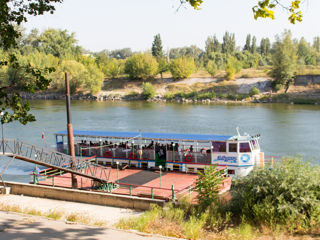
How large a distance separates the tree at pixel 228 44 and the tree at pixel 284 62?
49.0 metres

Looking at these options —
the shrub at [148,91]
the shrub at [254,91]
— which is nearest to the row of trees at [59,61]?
the shrub at [148,91]

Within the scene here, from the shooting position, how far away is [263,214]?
12.8m

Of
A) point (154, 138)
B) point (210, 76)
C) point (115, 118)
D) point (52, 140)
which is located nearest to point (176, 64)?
point (210, 76)

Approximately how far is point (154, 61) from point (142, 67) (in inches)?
167

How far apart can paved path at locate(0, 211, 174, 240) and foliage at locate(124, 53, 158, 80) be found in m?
89.3

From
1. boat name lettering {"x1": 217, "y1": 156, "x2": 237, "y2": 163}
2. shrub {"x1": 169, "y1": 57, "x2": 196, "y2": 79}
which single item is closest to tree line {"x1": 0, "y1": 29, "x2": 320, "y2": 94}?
shrub {"x1": 169, "y1": 57, "x2": 196, "y2": 79}

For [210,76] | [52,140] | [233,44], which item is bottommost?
[52,140]

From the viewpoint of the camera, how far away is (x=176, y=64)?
329 feet

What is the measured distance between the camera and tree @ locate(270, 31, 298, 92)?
8447 centimetres

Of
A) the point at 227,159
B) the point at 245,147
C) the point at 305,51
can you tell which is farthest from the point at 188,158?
the point at 305,51

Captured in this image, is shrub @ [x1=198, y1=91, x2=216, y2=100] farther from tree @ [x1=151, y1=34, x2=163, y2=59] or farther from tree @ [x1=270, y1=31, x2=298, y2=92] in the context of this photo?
tree @ [x1=151, y1=34, x2=163, y2=59]

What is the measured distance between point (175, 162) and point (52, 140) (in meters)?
21.0

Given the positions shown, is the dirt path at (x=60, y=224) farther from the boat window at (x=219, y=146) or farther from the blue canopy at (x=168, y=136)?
the boat window at (x=219, y=146)

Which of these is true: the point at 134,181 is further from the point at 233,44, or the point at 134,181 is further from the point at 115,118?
the point at 233,44
